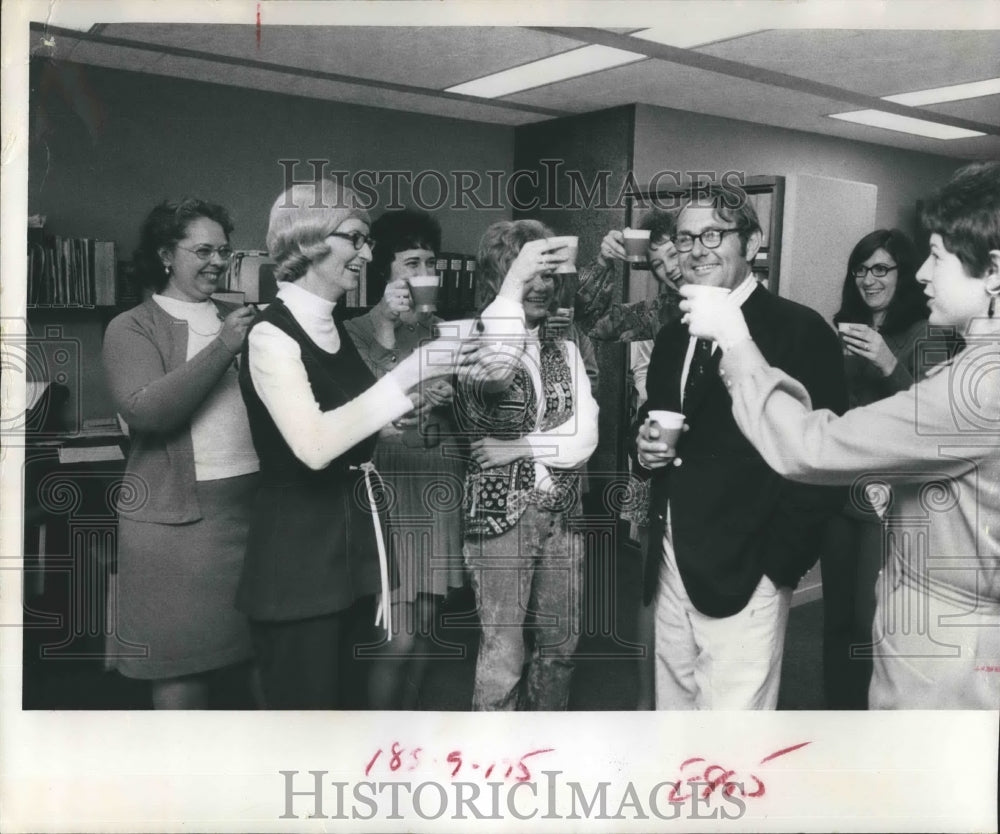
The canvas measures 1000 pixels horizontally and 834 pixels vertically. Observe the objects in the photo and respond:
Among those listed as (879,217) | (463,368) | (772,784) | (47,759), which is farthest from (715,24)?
(47,759)

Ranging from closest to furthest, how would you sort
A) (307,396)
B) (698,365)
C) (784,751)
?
1. (307,396)
2. (698,365)
3. (784,751)

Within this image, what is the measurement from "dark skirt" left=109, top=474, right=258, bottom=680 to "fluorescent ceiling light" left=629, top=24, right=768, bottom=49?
1744mm

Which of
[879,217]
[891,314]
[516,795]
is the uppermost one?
[879,217]

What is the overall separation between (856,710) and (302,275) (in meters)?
2.11

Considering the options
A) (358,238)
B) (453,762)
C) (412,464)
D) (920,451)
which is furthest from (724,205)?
(453,762)

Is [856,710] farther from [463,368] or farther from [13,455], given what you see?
[13,455]

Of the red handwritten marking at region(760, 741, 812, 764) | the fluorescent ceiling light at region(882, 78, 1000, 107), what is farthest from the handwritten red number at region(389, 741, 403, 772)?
the fluorescent ceiling light at region(882, 78, 1000, 107)

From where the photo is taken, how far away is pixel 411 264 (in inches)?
110

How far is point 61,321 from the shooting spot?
9.21ft

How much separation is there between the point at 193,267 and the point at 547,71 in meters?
1.20

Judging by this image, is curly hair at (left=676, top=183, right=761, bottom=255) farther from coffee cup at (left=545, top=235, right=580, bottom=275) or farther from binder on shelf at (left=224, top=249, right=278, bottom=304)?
binder on shelf at (left=224, top=249, right=278, bottom=304)

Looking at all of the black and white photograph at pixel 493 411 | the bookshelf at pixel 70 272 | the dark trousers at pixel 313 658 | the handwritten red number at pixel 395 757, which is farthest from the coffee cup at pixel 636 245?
the handwritten red number at pixel 395 757

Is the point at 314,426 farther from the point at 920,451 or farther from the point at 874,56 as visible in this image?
the point at 874,56

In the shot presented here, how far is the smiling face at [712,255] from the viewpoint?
2.83 metres
